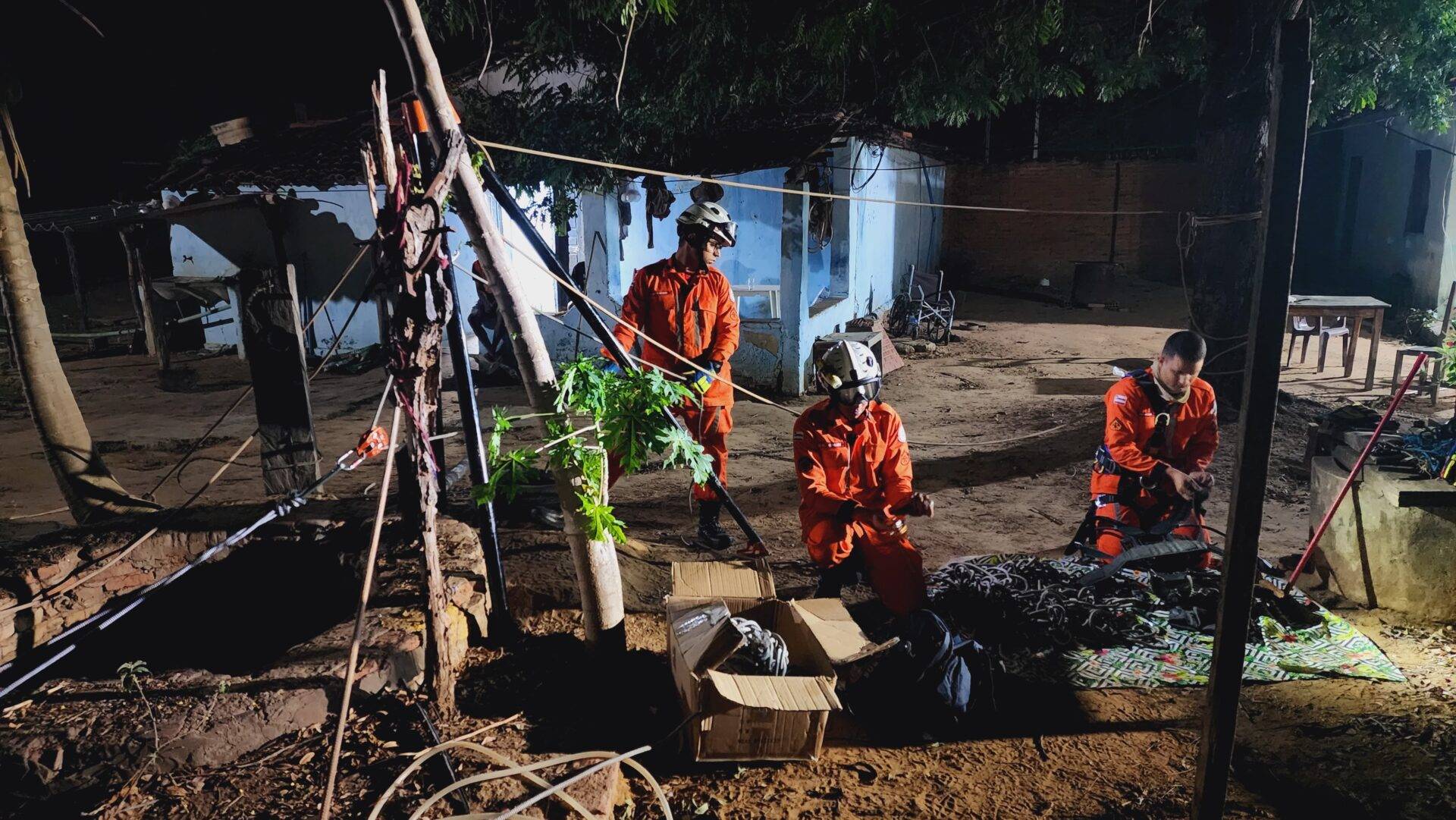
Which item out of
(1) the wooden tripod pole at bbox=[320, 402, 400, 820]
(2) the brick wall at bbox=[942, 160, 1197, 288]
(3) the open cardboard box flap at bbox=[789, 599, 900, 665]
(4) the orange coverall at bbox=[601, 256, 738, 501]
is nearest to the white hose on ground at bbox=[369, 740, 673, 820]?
(1) the wooden tripod pole at bbox=[320, 402, 400, 820]

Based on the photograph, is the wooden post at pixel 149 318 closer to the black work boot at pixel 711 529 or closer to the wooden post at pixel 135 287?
the wooden post at pixel 135 287

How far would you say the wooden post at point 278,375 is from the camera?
17.2 feet

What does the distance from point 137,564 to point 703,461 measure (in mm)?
3066

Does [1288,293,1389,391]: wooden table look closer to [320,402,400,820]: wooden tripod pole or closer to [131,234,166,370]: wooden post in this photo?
[320,402,400,820]: wooden tripod pole

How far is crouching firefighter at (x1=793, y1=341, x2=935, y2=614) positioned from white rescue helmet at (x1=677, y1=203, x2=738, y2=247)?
160 centimetres

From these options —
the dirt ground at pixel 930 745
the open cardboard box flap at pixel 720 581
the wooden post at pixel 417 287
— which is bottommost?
the dirt ground at pixel 930 745

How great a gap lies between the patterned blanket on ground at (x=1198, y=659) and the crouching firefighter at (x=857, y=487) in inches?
29.0

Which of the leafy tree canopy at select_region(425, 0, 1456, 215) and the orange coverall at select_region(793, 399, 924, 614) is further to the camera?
the leafy tree canopy at select_region(425, 0, 1456, 215)

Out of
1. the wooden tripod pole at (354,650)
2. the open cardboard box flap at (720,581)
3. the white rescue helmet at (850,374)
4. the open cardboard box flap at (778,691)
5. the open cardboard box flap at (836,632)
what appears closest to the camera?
the wooden tripod pole at (354,650)

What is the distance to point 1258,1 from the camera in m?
7.70

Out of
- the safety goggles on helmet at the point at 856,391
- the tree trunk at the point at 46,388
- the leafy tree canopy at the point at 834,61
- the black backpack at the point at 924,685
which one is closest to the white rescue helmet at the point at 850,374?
the safety goggles on helmet at the point at 856,391

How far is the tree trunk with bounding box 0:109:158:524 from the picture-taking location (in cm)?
494

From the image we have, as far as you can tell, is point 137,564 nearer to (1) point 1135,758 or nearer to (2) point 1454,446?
(1) point 1135,758

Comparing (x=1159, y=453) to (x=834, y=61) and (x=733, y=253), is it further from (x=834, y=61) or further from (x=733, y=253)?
(x=733, y=253)
